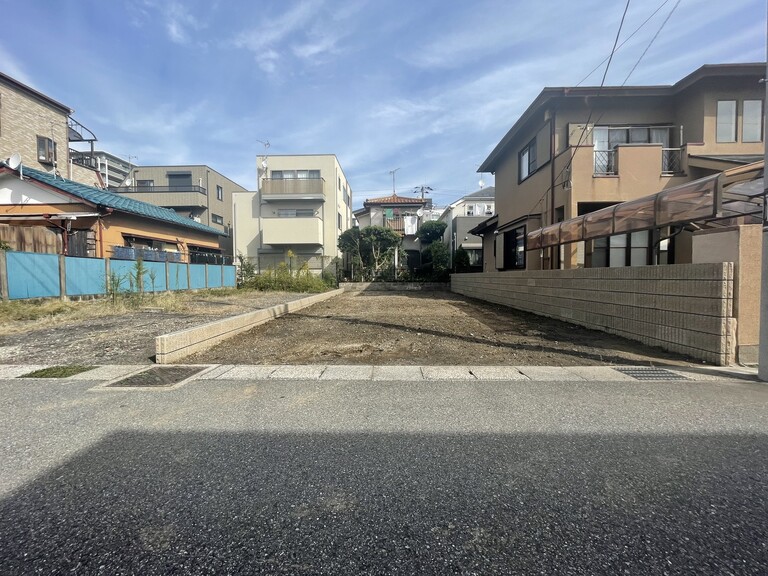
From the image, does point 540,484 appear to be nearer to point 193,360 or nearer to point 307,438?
point 307,438

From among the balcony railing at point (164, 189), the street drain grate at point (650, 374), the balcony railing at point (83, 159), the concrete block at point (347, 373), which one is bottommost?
the street drain grate at point (650, 374)

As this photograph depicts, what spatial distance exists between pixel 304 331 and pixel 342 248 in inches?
676

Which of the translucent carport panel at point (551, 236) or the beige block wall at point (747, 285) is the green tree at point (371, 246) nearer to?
the translucent carport panel at point (551, 236)

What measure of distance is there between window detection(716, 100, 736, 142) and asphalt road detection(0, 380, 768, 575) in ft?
35.5

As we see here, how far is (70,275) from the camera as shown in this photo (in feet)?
33.9

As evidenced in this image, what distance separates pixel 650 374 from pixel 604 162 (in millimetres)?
8759

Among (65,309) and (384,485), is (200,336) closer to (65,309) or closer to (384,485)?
(384,485)

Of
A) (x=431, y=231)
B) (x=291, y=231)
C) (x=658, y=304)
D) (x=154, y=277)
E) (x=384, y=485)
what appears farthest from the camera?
(x=431, y=231)

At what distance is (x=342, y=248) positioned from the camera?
2420cm

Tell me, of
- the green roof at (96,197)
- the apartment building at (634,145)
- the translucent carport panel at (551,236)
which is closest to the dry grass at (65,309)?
the green roof at (96,197)

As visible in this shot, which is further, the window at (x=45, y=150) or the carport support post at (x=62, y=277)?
the window at (x=45, y=150)

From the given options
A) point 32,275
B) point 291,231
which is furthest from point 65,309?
point 291,231

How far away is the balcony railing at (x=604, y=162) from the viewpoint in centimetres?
1061

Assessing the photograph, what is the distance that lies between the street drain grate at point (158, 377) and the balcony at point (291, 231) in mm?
19925
